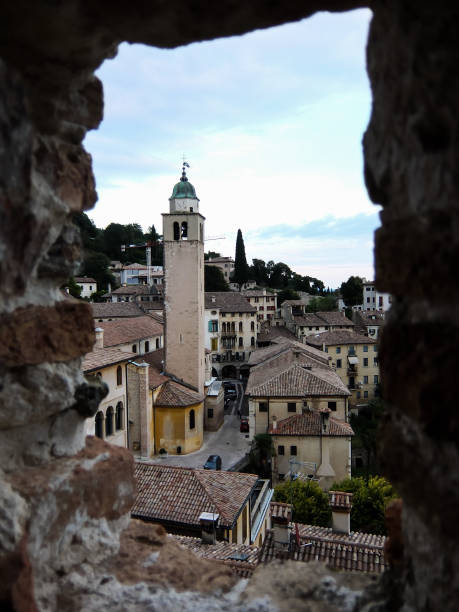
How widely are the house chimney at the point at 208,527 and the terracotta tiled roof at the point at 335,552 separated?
4.20ft

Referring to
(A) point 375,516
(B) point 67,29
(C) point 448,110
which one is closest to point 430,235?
(C) point 448,110

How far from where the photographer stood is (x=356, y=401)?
40188mm

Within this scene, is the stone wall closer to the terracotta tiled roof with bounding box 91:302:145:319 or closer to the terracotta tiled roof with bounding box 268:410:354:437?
the terracotta tiled roof with bounding box 268:410:354:437

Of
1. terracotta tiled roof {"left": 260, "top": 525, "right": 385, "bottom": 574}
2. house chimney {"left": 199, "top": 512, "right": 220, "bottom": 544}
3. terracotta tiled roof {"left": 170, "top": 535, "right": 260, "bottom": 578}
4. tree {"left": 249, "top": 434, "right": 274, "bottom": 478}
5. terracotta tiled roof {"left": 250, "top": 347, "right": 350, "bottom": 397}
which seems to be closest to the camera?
terracotta tiled roof {"left": 260, "top": 525, "right": 385, "bottom": 574}

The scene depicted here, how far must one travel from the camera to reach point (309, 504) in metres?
14.8

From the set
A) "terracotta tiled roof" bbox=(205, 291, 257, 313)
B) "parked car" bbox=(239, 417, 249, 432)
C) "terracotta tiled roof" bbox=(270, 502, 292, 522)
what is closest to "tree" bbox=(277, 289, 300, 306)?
"terracotta tiled roof" bbox=(205, 291, 257, 313)

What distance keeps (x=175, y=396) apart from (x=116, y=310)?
18.7m

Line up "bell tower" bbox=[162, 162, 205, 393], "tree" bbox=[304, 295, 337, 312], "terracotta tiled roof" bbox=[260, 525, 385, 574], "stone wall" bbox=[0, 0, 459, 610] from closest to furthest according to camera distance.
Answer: "stone wall" bbox=[0, 0, 459, 610], "terracotta tiled roof" bbox=[260, 525, 385, 574], "bell tower" bbox=[162, 162, 205, 393], "tree" bbox=[304, 295, 337, 312]

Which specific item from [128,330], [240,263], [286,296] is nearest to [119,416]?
[128,330]

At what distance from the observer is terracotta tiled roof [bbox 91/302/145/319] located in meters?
38.6

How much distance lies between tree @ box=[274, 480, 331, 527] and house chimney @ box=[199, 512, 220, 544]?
169 inches

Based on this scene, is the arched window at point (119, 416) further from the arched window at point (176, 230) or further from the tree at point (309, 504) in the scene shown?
the arched window at point (176, 230)

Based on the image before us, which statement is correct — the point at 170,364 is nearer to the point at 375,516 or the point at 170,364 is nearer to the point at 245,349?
the point at 375,516

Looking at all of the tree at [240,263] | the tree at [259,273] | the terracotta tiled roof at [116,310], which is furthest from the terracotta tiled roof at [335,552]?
the tree at [259,273]
